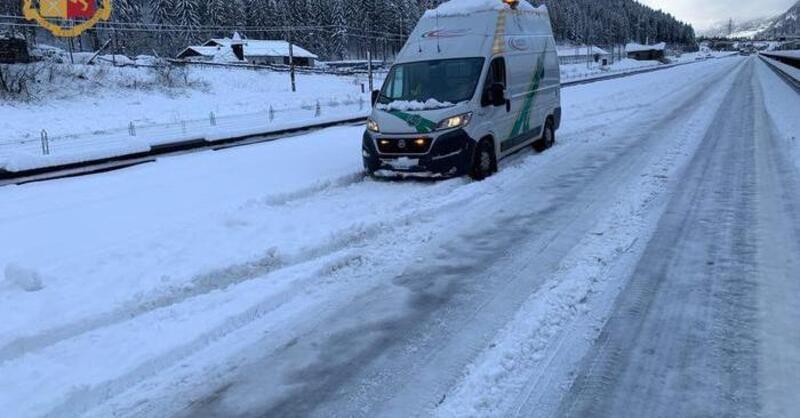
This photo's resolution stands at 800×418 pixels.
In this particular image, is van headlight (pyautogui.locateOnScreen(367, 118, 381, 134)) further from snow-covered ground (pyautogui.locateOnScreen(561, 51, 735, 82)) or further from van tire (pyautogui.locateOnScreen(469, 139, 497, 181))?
snow-covered ground (pyautogui.locateOnScreen(561, 51, 735, 82))

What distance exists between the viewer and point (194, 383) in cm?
411

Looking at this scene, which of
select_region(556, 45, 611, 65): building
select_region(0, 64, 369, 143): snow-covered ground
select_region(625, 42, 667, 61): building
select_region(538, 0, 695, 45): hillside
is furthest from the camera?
select_region(538, 0, 695, 45): hillside

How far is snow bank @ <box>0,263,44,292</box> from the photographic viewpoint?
→ 5.90 meters

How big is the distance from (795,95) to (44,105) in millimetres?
36539

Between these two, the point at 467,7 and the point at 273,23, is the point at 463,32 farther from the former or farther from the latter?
the point at 273,23

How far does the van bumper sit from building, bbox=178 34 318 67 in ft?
225

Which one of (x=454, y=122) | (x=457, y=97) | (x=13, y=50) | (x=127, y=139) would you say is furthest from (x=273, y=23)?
(x=454, y=122)

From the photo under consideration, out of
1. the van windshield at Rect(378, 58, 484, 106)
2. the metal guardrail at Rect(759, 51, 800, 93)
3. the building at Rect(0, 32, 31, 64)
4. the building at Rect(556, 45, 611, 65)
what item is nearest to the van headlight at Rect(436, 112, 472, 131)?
the van windshield at Rect(378, 58, 484, 106)

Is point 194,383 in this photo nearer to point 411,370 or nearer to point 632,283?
point 411,370

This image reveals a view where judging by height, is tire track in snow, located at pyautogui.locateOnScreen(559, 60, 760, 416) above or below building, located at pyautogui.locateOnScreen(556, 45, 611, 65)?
below

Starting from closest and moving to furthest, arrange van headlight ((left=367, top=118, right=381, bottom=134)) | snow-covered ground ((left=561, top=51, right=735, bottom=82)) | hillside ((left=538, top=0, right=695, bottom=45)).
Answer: van headlight ((left=367, top=118, right=381, bottom=134)), snow-covered ground ((left=561, top=51, right=735, bottom=82)), hillside ((left=538, top=0, right=695, bottom=45))

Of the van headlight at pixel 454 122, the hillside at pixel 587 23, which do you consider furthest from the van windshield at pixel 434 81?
the hillside at pixel 587 23

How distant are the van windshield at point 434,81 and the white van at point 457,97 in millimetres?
18

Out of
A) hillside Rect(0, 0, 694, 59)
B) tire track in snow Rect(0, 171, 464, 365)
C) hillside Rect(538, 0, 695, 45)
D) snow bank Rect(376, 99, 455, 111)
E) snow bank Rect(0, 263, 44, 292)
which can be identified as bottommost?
tire track in snow Rect(0, 171, 464, 365)
